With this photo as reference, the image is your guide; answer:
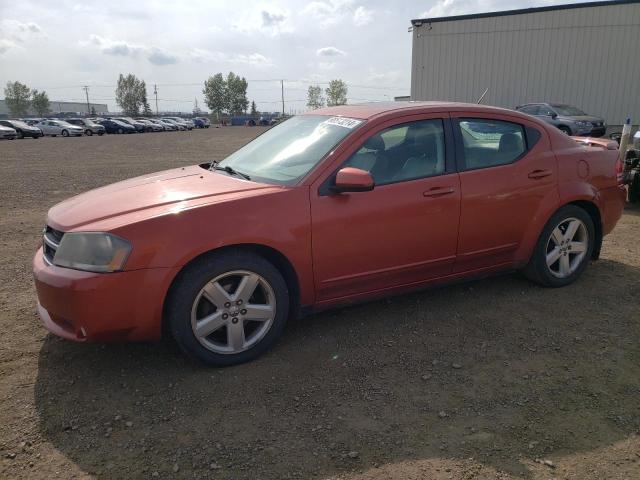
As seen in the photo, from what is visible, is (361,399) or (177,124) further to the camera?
(177,124)

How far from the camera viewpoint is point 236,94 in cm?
11556

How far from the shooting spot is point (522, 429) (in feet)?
8.41

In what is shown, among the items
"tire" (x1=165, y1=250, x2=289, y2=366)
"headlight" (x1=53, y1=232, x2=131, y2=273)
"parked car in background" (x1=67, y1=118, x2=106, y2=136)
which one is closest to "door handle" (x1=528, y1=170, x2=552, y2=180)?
"tire" (x1=165, y1=250, x2=289, y2=366)

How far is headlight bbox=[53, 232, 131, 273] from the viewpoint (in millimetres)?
2770

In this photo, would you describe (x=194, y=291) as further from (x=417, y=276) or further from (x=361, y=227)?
(x=417, y=276)

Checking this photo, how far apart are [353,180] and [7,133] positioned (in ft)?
129

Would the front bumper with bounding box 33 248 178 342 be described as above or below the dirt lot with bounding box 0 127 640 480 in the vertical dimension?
above

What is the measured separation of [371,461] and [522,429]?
2.72ft

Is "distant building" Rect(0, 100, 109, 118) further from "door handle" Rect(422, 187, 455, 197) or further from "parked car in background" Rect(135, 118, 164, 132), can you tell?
"door handle" Rect(422, 187, 455, 197)

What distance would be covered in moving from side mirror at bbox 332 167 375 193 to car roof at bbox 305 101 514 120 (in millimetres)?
624

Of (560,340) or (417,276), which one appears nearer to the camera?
(560,340)

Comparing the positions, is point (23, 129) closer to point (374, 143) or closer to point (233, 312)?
point (374, 143)

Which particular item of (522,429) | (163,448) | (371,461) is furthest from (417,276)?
(163,448)

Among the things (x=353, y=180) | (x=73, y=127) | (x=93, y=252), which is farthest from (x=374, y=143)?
(x=73, y=127)
